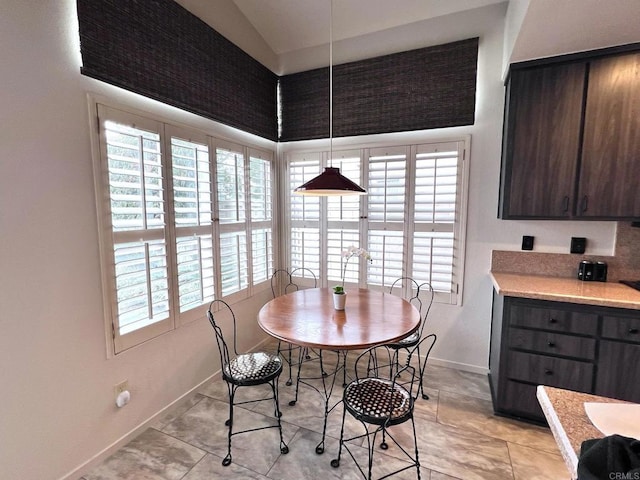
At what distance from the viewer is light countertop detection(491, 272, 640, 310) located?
189 centimetres

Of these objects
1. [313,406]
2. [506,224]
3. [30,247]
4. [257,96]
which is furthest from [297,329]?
[257,96]

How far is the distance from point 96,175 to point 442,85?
2.74 meters

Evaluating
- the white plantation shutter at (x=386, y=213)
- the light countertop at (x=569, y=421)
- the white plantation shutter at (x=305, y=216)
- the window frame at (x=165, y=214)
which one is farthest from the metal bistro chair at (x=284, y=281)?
the light countertop at (x=569, y=421)

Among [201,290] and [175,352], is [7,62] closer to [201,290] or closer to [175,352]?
[201,290]

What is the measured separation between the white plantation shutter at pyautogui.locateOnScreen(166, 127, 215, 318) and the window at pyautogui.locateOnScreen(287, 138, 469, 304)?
3.80ft

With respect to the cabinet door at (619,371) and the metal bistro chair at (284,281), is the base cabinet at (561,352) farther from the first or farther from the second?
the metal bistro chair at (284,281)

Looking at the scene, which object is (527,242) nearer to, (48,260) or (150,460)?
(150,460)

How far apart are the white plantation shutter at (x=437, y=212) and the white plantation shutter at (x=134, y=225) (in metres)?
2.16

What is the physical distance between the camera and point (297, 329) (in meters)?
1.87

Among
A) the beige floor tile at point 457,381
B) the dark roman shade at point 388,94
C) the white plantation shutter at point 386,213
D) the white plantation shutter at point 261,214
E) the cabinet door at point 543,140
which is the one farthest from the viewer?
the white plantation shutter at point 261,214

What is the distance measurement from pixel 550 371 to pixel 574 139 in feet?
5.33

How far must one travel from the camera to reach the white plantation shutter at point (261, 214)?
3.12 meters

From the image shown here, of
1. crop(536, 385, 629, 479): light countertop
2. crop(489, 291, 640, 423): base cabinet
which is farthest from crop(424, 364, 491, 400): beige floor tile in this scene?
crop(536, 385, 629, 479): light countertop

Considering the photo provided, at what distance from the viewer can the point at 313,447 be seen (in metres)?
1.96
